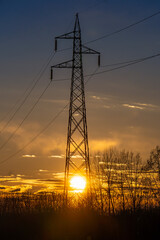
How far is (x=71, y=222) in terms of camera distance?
35.5 meters

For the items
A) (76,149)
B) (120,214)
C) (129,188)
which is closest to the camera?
(76,149)

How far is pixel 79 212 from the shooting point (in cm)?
3794

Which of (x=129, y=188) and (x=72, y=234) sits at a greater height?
(x=129, y=188)

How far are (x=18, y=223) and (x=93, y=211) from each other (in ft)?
26.1

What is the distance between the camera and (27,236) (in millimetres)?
32938

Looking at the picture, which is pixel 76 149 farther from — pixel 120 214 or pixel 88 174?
pixel 120 214

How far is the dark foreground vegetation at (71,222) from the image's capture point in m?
27.7

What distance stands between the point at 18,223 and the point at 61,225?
5.73 metres

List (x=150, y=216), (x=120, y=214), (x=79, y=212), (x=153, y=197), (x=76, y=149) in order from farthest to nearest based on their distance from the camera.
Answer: (x=153, y=197) < (x=79, y=212) < (x=120, y=214) < (x=76, y=149) < (x=150, y=216)

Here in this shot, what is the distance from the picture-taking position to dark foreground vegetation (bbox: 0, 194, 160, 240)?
90.9 feet

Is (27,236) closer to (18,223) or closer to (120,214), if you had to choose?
(18,223)

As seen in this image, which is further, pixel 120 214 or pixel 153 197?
pixel 153 197

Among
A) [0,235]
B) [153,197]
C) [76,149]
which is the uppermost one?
[76,149]

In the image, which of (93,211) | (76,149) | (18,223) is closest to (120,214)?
(93,211)
